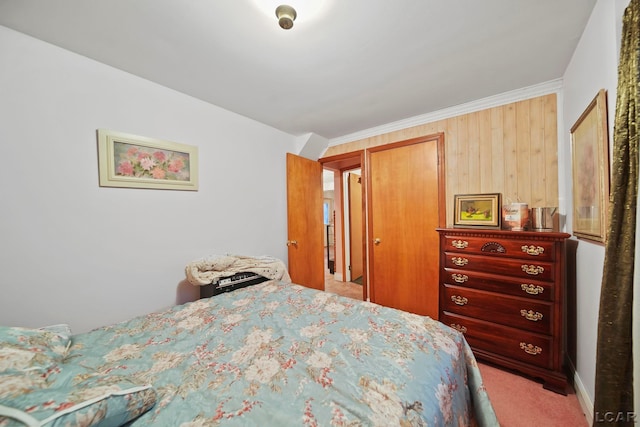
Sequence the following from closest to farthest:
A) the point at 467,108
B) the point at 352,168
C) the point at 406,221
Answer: the point at 467,108 < the point at 406,221 < the point at 352,168

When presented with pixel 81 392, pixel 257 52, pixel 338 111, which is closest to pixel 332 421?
pixel 81 392

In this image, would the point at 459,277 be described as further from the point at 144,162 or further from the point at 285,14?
the point at 144,162

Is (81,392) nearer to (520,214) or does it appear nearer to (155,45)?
(155,45)

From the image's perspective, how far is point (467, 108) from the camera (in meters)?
2.31

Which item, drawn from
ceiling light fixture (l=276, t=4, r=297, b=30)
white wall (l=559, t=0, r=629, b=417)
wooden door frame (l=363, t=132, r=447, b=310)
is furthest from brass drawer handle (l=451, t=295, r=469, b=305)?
ceiling light fixture (l=276, t=4, r=297, b=30)

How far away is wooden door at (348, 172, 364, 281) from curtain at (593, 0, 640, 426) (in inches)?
133

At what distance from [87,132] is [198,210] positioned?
2.99ft

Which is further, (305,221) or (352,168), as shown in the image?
(352,168)

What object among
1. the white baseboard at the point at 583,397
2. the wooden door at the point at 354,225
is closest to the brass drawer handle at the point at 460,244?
the white baseboard at the point at 583,397

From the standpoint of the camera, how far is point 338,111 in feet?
8.06

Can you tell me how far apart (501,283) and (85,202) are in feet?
10.2

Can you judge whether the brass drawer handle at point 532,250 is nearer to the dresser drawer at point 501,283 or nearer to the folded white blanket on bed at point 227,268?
the dresser drawer at point 501,283

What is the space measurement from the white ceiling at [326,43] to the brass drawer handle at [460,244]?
4.42 feet

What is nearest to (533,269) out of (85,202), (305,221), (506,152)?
(506,152)
